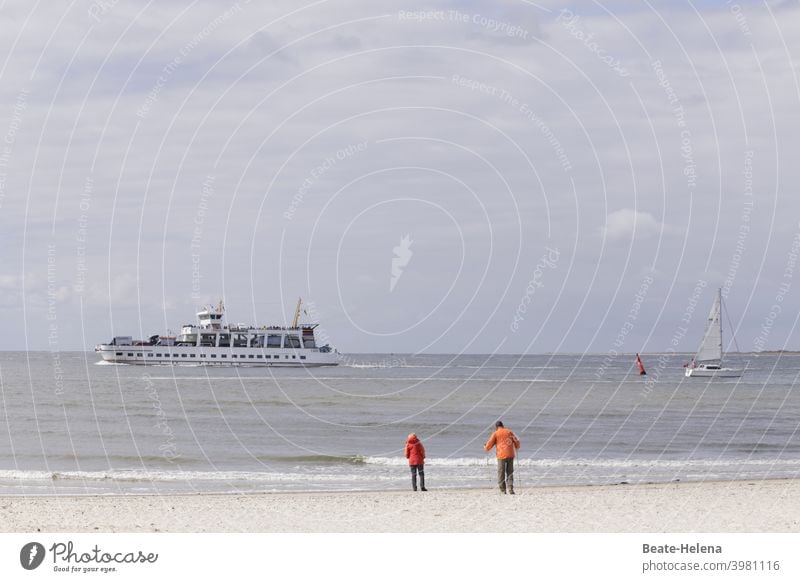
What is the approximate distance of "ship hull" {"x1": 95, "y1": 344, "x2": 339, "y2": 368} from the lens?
11681 centimetres

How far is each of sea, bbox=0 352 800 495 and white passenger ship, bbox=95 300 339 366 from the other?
42.1 m

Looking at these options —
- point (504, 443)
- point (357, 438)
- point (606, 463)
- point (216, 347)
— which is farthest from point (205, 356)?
point (504, 443)

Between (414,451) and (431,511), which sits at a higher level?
(414,451)

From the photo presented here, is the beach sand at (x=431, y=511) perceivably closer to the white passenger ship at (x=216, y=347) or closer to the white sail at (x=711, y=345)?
the white sail at (x=711, y=345)

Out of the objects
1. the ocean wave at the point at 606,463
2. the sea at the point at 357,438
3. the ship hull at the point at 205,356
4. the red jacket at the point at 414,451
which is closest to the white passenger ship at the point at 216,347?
the ship hull at the point at 205,356

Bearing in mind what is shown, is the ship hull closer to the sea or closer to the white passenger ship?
the white passenger ship

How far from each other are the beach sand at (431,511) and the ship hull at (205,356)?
9744cm

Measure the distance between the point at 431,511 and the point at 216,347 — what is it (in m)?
102

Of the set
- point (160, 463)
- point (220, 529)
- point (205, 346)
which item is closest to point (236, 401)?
point (160, 463)

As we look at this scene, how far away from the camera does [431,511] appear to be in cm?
1752

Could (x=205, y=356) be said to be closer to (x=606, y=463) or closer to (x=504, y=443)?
(x=606, y=463)

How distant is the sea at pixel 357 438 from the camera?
83.0ft
